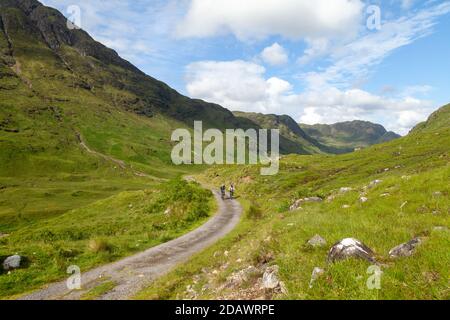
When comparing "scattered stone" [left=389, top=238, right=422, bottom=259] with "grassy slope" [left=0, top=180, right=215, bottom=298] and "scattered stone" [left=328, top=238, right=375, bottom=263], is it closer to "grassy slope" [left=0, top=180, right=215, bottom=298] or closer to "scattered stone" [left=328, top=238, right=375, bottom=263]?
"scattered stone" [left=328, top=238, right=375, bottom=263]

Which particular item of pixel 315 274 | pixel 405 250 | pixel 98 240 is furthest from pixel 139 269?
pixel 405 250

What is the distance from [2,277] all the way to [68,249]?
4806 millimetres

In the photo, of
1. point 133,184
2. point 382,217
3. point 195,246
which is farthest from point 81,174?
point 382,217

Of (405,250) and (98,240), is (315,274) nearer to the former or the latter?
(405,250)

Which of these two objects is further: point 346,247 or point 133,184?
point 133,184

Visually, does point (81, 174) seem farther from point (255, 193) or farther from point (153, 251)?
point (153, 251)

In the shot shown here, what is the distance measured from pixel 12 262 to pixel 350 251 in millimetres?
17543

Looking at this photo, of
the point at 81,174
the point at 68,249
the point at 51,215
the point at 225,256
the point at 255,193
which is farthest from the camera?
the point at 81,174

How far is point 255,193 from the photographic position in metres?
58.2

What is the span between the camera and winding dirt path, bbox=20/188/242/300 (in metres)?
15.3

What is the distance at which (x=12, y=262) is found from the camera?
18.8 metres

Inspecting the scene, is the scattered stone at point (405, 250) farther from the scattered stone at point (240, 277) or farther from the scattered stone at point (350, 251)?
the scattered stone at point (240, 277)

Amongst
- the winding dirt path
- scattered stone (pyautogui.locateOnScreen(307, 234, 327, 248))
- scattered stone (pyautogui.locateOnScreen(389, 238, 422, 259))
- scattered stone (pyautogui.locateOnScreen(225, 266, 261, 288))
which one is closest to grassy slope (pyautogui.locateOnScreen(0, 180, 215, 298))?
the winding dirt path

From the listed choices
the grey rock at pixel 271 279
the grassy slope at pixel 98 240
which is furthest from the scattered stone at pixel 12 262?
the grey rock at pixel 271 279
